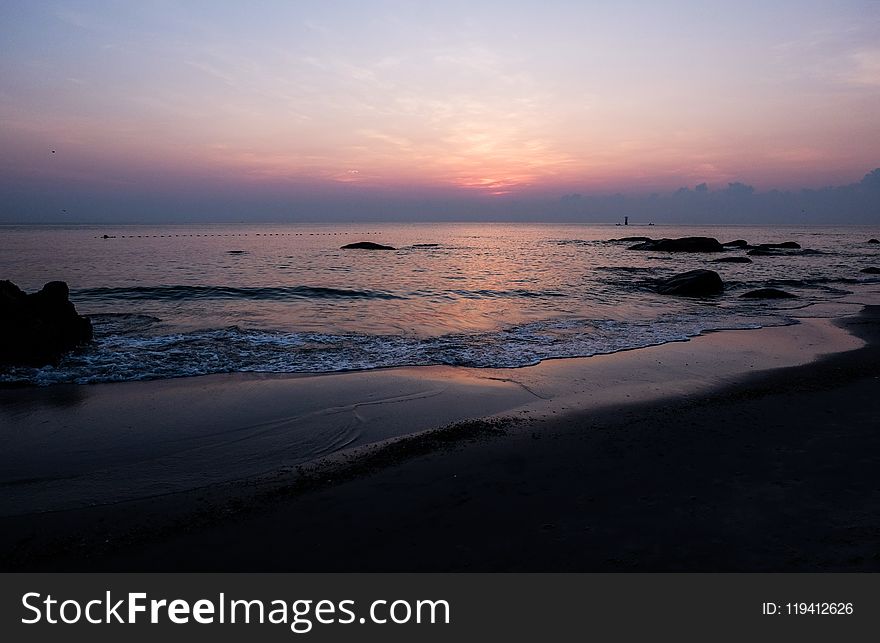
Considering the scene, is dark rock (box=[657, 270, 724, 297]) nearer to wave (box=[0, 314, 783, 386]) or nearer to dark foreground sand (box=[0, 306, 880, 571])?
wave (box=[0, 314, 783, 386])

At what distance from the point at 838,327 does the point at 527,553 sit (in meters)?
17.2

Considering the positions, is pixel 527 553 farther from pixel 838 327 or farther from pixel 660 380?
pixel 838 327

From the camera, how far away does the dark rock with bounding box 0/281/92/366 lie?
11.2 m

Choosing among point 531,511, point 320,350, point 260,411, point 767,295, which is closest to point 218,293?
point 320,350

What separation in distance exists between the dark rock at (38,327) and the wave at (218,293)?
10.6 metres

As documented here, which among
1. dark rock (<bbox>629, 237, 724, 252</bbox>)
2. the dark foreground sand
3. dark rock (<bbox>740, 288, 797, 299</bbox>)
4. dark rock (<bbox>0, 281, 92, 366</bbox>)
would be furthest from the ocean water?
dark rock (<bbox>629, 237, 724, 252</bbox>)

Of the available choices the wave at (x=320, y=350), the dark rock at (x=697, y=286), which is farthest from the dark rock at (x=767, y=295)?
the wave at (x=320, y=350)

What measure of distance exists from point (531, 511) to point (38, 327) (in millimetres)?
12312

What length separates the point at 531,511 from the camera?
196 inches

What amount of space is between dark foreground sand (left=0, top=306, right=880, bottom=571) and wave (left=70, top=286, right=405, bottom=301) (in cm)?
1883

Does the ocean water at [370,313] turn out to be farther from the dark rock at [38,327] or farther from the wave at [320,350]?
the dark rock at [38,327]

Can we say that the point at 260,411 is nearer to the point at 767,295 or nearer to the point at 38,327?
the point at 38,327
